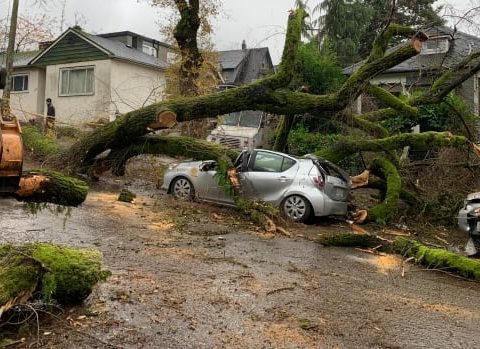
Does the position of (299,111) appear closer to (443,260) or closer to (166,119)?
(166,119)

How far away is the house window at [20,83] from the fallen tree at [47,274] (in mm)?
25758

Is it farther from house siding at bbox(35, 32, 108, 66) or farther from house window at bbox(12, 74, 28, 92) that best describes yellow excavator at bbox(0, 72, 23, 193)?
house window at bbox(12, 74, 28, 92)

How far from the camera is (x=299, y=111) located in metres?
11.1

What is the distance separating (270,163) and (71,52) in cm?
1792

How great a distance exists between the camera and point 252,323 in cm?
470

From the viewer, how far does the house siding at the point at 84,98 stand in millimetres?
24047

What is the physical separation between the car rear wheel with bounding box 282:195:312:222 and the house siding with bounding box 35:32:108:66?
53.7 ft

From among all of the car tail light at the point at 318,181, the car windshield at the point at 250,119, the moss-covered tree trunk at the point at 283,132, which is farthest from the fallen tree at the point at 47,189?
the car windshield at the point at 250,119

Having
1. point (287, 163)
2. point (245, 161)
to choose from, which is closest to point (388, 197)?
point (287, 163)

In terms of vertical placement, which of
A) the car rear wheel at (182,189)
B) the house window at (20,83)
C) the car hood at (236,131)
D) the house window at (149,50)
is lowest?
the car rear wheel at (182,189)

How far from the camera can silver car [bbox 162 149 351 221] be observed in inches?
443

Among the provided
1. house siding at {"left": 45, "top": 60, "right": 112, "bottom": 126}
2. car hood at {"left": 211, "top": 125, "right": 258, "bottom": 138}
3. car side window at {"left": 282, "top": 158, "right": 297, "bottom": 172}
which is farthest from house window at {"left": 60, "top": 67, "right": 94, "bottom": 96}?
car side window at {"left": 282, "top": 158, "right": 297, "bottom": 172}

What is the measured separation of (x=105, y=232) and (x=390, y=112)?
9.01 metres

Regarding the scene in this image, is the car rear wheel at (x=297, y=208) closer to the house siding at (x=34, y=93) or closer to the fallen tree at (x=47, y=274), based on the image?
the fallen tree at (x=47, y=274)
